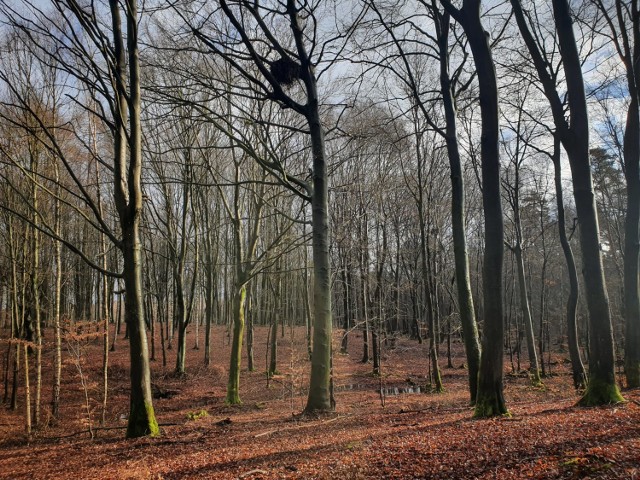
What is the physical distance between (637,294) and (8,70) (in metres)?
17.9

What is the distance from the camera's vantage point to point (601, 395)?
20.9 feet

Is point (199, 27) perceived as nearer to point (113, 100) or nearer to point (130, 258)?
point (113, 100)

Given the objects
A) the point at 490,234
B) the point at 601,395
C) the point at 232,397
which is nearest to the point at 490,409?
the point at 601,395

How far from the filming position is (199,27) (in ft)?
28.8

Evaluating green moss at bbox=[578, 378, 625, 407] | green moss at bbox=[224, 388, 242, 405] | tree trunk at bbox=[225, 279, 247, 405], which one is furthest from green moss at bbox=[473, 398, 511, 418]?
green moss at bbox=[224, 388, 242, 405]

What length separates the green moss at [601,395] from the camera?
630 cm

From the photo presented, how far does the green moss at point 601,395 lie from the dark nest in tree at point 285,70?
8221 millimetres

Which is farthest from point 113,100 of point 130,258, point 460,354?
point 460,354

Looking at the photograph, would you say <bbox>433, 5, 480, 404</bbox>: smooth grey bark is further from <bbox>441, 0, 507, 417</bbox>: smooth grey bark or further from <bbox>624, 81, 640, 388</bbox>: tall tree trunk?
<bbox>624, 81, 640, 388</bbox>: tall tree trunk

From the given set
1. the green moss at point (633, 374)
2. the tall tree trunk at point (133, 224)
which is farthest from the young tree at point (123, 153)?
the green moss at point (633, 374)

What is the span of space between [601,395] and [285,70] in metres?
8.68

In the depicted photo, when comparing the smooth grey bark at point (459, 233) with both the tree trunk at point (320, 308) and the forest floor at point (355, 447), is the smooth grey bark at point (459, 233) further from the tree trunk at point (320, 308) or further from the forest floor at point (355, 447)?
the tree trunk at point (320, 308)

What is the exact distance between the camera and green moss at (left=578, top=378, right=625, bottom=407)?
630 centimetres

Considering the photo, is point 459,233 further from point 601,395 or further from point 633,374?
point 633,374
